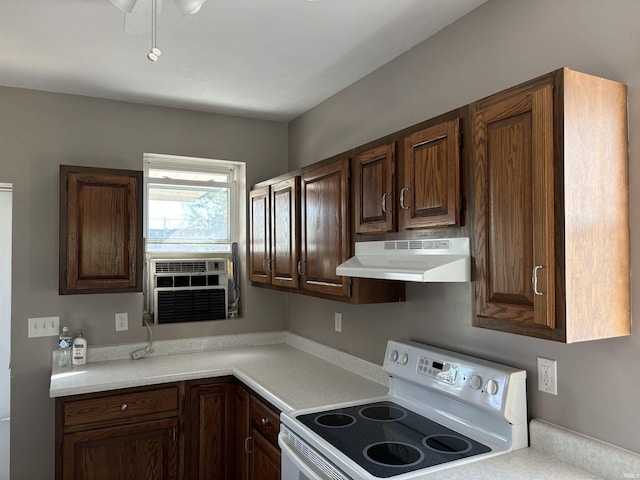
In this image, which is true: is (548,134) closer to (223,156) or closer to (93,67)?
(93,67)

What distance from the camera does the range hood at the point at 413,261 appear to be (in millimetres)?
1629

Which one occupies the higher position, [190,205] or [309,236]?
[190,205]

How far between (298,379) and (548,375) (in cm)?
136

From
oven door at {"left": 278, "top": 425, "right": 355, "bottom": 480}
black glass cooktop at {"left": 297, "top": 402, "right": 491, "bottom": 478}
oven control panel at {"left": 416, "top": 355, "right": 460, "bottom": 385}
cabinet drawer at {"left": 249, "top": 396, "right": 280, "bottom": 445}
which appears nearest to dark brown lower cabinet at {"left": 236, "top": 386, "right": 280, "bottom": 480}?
cabinet drawer at {"left": 249, "top": 396, "right": 280, "bottom": 445}

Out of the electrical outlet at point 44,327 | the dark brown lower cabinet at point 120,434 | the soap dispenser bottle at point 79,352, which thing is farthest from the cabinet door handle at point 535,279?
the electrical outlet at point 44,327

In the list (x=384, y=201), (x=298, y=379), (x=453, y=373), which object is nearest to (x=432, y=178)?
(x=384, y=201)

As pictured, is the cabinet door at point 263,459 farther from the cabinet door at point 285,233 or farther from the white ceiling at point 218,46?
the white ceiling at point 218,46

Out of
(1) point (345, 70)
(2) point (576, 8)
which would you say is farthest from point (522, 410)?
(1) point (345, 70)

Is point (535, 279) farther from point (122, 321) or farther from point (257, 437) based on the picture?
point (122, 321)

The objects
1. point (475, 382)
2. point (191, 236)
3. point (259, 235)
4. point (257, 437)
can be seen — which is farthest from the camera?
point (191, 236)

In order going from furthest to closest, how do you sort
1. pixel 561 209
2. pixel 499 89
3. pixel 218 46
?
pixel 218 46, pixel 499 89, pixel 561 209

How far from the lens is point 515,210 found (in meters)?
1.44

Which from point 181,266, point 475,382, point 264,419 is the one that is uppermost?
point 181,266

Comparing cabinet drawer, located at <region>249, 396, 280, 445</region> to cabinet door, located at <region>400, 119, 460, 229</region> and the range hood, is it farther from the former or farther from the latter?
cabinet door, located at <region>400, 119, 460, 229</region>
